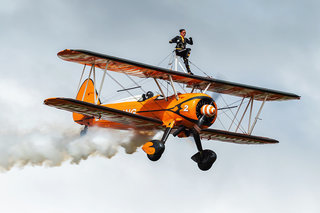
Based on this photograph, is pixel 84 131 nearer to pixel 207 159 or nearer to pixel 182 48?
pixel 182 48

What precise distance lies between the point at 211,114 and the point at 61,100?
16.2 ft

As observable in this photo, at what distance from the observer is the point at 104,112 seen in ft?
62.1

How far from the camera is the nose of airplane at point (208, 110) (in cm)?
1898

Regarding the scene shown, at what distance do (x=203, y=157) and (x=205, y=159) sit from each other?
0.42ft

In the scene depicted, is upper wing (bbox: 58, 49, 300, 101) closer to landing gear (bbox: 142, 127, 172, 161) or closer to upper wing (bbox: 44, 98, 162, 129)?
upper wing (bbox: 44, 98, 162, 129)

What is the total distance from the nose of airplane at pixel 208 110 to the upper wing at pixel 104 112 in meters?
1.61

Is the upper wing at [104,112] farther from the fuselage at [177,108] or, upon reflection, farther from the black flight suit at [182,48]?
the black flight suit at [182,48]

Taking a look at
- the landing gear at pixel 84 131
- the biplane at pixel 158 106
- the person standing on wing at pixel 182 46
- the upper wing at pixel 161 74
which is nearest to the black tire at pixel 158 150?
the biplane at pixel 158 106

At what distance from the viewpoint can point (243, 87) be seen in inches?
861

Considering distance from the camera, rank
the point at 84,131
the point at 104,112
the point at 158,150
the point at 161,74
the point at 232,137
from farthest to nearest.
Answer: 1. the point at 84,131
2. the point at 232,137
3. the point at 161,74
4. the point at 104,112
5. the point at 158,150

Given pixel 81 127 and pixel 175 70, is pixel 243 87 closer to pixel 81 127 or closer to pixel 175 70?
pixel 175 70

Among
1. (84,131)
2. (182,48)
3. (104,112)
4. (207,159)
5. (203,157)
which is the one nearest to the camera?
(104,112)

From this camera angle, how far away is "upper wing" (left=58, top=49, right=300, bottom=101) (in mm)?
18725

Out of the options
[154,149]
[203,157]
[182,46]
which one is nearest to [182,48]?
[182,46]
